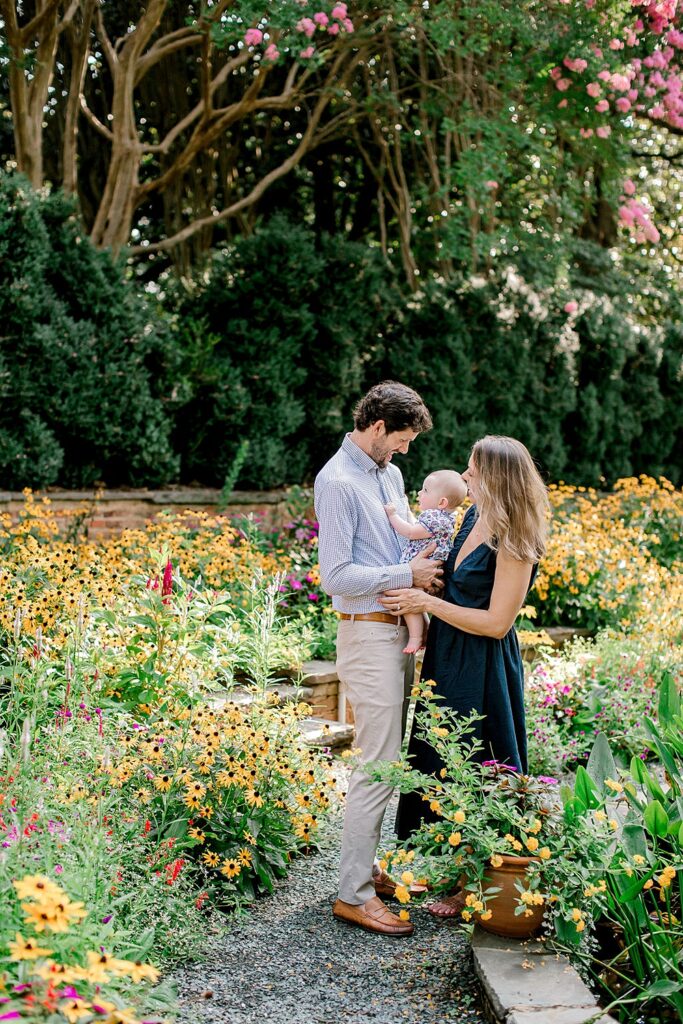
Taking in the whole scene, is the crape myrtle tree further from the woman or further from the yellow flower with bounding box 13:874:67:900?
the yellow flower with bounding box 13:874:67:900

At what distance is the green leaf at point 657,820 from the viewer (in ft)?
9.50

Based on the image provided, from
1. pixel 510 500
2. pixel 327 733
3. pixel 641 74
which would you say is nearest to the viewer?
pixel 510 500

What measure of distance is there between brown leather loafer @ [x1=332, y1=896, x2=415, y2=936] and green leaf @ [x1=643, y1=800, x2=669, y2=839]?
984mm

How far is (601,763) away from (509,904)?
687 mm

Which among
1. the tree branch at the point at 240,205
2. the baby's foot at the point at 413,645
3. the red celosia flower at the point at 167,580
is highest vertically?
the tree branch at the point at 240,205

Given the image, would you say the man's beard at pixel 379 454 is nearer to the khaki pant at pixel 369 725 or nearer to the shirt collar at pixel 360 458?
the shirt collar at pixel 360 458

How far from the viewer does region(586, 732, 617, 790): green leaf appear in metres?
3.38

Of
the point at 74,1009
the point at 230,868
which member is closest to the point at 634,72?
the point at 230,868

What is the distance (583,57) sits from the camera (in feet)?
22.6

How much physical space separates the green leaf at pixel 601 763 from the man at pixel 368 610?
2.24ft

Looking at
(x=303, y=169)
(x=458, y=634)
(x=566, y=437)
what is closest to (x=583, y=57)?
(x=303, y=169)

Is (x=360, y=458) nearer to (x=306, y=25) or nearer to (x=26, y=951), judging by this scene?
(x=26, y=951)

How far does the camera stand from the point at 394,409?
335 centimetres

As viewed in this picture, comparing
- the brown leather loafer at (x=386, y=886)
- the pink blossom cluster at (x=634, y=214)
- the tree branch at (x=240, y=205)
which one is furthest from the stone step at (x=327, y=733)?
the pink blossom cluster at (x=634, y=214)
